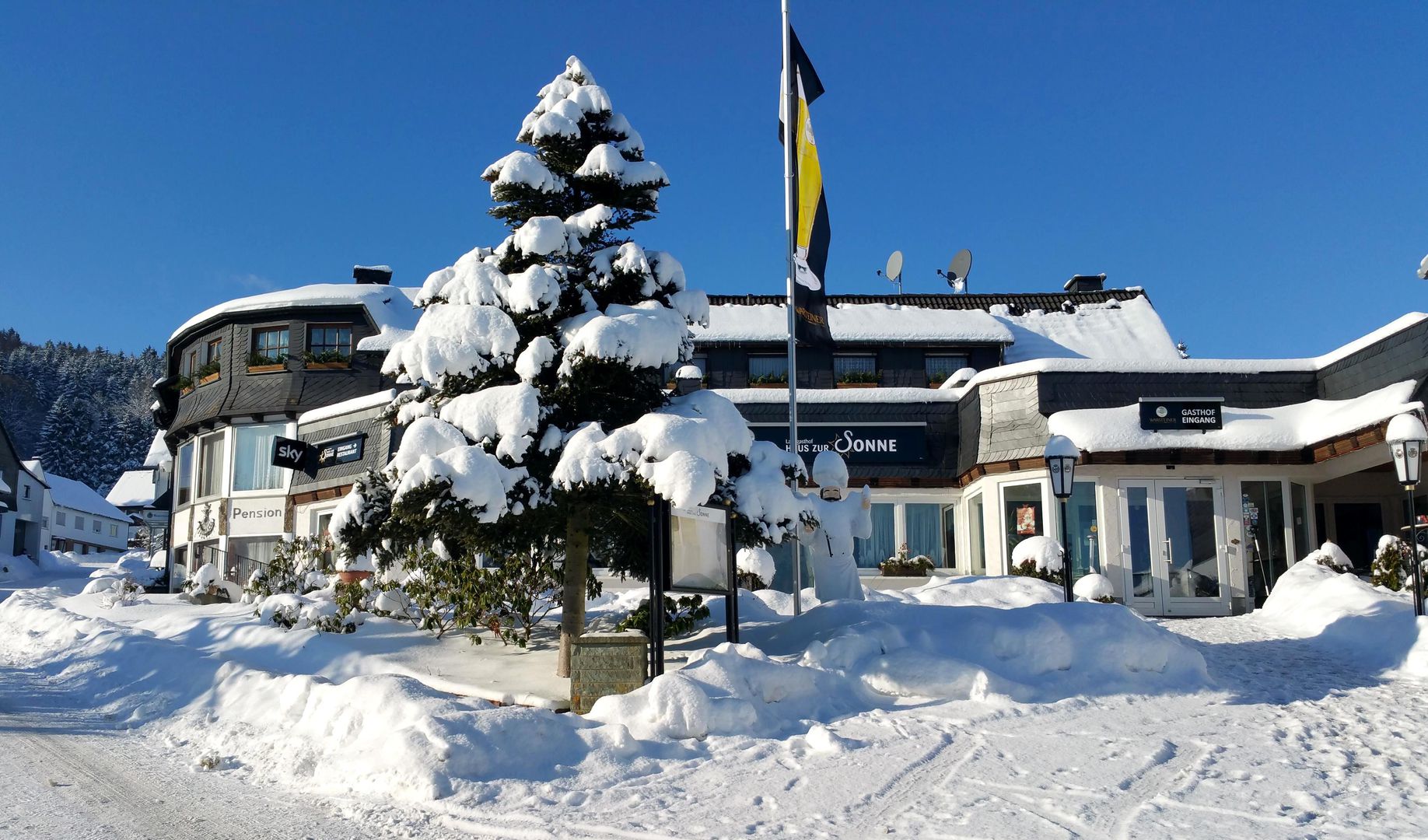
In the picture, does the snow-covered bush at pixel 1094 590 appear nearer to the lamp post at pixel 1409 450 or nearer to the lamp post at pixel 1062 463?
the lamp post at pixel 1062 463

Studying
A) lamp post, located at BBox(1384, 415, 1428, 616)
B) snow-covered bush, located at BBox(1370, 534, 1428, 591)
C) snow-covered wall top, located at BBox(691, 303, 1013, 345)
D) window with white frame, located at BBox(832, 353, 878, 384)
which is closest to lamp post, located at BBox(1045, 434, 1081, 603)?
lamp post, located at BBox(1384, 415, 1428, 616)

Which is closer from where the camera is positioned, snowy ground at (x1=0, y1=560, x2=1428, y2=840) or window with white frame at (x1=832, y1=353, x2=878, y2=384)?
snowy ground at (x1=0, y1=560, x2=1428, y2=840)

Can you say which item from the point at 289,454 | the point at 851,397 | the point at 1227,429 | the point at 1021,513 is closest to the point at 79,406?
the point at 289,454

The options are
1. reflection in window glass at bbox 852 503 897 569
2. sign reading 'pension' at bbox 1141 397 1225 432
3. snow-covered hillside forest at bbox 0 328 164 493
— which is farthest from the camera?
snow-covered hillside forest at bbox 0 328 164 493

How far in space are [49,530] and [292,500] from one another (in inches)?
2028

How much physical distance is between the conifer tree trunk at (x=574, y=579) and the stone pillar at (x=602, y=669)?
6.21 feet

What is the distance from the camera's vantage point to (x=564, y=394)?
37.8 feet

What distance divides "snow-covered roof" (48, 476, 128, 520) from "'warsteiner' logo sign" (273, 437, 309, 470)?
168 ft

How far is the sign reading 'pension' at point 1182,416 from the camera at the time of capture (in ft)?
58.6

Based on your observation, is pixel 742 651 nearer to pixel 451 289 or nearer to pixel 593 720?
pixel 593 720

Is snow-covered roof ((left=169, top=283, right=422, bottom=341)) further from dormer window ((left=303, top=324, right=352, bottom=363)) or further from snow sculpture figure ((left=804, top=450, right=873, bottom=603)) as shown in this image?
snow sculpture figure ((left=804, top=450, right=873, bottom=603))

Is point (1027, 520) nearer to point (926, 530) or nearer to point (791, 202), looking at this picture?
point (926, 530)

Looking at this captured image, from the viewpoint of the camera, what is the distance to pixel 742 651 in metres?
9.75

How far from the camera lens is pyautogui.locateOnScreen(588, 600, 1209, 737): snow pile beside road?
8.51 m
